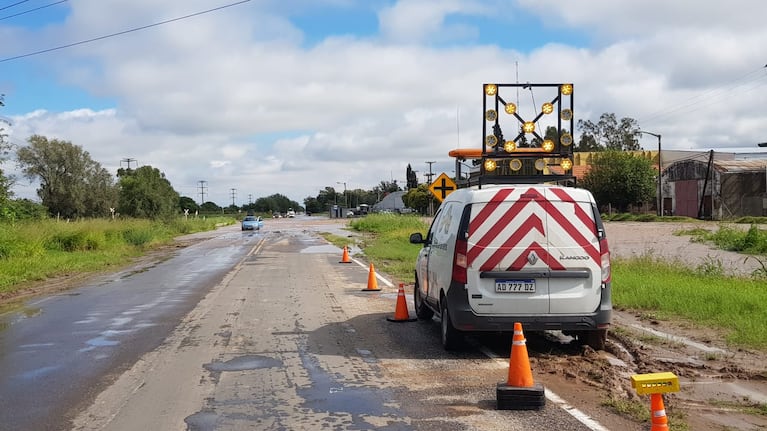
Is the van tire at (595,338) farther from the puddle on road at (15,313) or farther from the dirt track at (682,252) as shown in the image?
the dirt track at (682,252)

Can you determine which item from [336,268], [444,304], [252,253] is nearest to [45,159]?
[252,253]

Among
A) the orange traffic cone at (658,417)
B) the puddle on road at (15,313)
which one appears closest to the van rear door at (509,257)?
the orange traffic cone at (658,417)

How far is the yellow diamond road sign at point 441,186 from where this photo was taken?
19.5 meters

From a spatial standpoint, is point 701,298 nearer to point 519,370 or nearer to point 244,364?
point 519,370

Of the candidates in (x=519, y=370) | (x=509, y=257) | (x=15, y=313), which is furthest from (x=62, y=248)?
(x=519, y=370)

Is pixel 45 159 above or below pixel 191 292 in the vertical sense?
above

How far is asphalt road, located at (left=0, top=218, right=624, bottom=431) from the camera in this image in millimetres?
5961

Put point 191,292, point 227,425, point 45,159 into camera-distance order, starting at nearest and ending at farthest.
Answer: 1. point 227,425
2. point 191,292
3. point 45,159

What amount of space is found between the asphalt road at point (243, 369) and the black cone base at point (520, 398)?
0.09m

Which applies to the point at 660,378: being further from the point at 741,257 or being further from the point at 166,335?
the point at 741,257

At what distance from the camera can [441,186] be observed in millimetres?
19672

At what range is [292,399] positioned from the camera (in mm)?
6547

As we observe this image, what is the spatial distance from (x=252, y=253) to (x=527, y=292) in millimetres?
23906

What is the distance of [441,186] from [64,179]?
5792 cm
